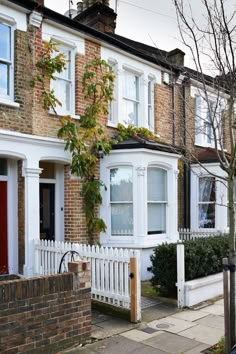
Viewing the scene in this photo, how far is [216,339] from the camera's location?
5801 mm

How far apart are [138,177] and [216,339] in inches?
198

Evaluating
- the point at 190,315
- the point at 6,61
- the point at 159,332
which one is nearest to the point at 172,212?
the point at 190,315

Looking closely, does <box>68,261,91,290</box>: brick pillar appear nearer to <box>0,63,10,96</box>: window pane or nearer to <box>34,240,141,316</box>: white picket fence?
<box>34,240,141,316</box>: white picket fence

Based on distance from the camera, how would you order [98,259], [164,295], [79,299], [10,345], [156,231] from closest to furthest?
1. [10,345]
2. [79,299]
3. [98,259]
4. [164,295]
5. [156,231]

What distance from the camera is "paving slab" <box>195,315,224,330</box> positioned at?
6.46 metres

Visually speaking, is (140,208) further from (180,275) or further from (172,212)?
(180,275)

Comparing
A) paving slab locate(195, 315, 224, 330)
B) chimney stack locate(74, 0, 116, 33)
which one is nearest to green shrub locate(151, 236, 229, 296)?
paving slab locate(195, 315, 224, 330)

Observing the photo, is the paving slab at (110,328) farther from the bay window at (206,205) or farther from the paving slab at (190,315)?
the bay window at (206,205)

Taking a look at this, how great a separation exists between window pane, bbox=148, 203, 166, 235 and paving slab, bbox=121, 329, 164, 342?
4541 millimetres

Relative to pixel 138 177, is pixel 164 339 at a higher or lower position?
lower

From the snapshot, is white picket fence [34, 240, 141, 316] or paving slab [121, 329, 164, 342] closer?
paving slab [121, 329, 164, 342]

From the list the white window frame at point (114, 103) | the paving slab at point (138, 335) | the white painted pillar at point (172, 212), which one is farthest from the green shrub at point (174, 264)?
the white window frame at point (114, 103)

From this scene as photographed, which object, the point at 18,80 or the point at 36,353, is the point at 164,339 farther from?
the point at 18,80

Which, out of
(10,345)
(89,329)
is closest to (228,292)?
(89,329)
